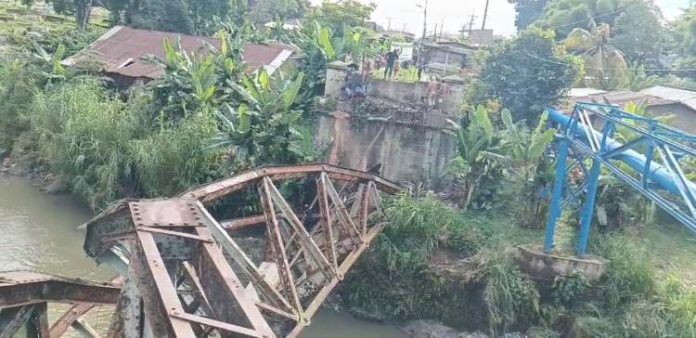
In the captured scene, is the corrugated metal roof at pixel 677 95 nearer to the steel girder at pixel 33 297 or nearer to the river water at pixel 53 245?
Answer: the river water at pixel 53 245

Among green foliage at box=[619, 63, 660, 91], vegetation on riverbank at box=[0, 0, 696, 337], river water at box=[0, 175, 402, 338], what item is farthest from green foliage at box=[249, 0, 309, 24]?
river water at box=[0, 175, 402, 338]

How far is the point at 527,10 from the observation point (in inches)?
1569

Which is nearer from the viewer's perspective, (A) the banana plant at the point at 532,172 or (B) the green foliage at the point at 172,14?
(A) the banana plant at the point at 532,172

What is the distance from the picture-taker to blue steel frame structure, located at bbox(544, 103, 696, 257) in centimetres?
621

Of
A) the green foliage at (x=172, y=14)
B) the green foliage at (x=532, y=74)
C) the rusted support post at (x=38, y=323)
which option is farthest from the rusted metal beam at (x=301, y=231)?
the green foliage at (x=172, y=14)

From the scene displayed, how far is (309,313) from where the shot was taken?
775cm

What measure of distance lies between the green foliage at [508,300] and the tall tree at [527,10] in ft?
108

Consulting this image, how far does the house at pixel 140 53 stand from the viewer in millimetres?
18766

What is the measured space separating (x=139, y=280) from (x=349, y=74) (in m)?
9.68

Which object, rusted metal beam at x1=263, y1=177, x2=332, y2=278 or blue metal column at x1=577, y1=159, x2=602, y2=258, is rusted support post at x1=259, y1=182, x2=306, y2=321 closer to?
rusted metal beam at x1=263, y1=177, x2=332, y2=278

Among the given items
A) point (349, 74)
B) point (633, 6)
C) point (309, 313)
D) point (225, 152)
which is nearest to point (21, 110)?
point (225, 152)

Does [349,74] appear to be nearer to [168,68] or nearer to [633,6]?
[168,68]

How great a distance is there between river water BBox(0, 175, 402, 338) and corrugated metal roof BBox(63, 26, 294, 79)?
5047 millimetres

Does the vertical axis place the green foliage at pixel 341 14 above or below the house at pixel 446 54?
above
